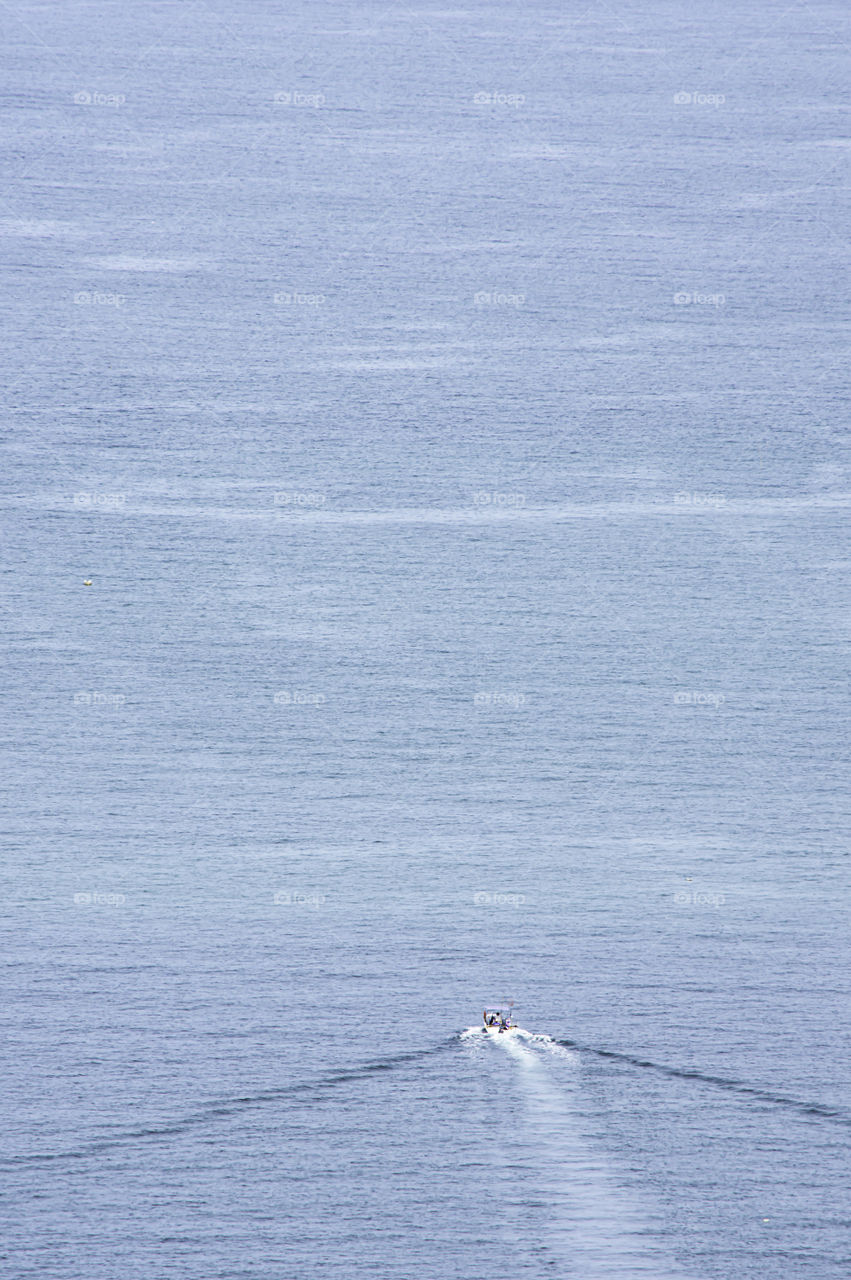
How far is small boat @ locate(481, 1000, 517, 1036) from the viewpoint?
297 feet

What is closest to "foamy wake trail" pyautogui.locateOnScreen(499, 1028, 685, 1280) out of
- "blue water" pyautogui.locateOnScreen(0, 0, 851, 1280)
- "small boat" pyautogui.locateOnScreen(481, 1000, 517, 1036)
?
"blue water" pyautogui.locateOnScreen(0, 0, 851, 1280)

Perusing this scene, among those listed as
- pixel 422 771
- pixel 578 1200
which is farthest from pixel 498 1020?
pixel 422 771

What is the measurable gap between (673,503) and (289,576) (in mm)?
36958

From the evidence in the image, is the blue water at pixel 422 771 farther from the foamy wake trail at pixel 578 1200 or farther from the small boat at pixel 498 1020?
the small boat at pixel 498 1020

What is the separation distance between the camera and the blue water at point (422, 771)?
Answer: 259ft

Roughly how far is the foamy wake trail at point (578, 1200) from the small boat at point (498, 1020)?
4.12m

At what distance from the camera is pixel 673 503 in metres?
167

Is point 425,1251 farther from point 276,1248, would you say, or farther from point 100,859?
point 100,859

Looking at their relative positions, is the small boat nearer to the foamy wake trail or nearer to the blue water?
the blue water

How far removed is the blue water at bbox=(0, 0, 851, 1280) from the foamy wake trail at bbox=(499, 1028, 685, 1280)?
0.23 metres

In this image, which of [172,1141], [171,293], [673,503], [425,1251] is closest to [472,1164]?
[425,1251]

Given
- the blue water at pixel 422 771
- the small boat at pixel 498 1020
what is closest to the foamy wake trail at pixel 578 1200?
the blue water at pixel 422 771

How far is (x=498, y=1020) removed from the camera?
91.4 metres

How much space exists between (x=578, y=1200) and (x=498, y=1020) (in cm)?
1669
